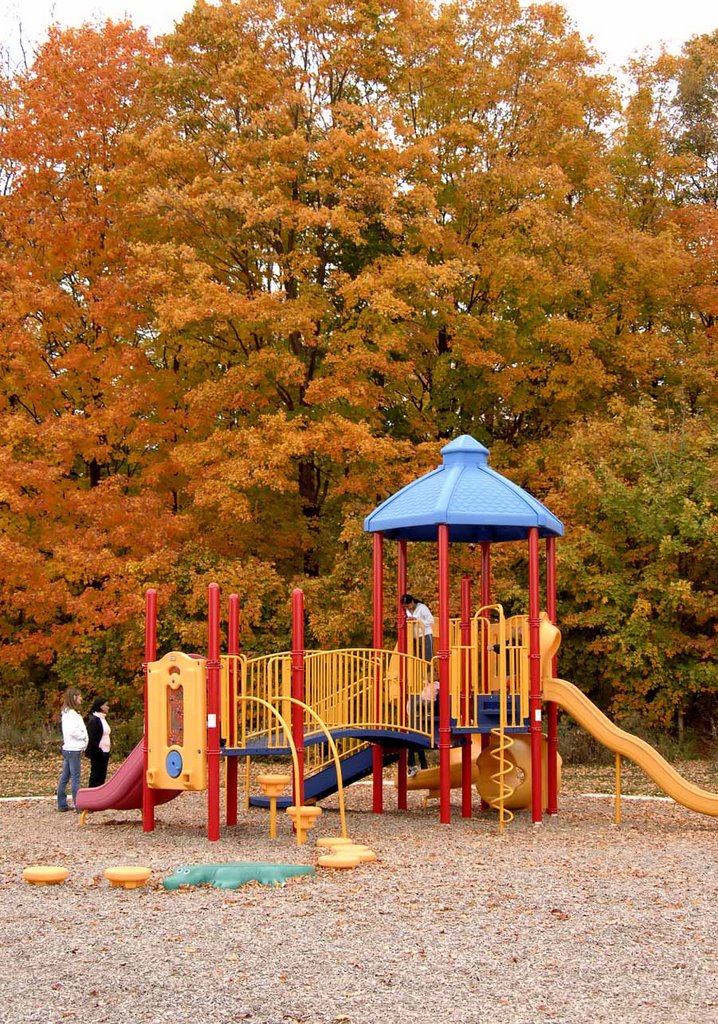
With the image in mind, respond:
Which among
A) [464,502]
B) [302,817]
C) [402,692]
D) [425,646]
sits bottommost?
[302,817]

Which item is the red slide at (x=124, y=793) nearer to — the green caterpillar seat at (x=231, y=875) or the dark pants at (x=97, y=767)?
the dark pants at (x=97, y=767)

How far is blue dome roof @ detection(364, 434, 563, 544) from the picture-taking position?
13109 mm

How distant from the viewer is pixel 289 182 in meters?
22.8

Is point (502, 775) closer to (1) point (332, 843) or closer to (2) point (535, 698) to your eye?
(2) point (535, 698)

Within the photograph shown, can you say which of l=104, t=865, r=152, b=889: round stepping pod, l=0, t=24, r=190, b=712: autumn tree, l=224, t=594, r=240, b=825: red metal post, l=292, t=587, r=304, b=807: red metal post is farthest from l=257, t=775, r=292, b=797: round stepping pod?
l=0, t=24, r=190, b=712: autumn tree

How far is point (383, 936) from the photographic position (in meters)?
7.48

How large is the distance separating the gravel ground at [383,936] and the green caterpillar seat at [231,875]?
0.12m

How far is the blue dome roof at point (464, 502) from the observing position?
13.1 meters

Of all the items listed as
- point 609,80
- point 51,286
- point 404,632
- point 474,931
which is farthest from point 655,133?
point 474,931

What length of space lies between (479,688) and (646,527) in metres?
8.10

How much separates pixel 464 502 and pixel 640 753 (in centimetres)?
318

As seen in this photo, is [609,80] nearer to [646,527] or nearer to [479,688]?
[646,527]

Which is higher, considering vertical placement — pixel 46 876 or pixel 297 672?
pixel 297 672

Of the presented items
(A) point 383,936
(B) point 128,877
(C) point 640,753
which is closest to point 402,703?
(C) point 640,753
